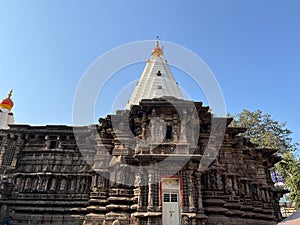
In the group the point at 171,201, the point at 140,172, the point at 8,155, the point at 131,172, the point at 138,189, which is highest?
the point at 8,155

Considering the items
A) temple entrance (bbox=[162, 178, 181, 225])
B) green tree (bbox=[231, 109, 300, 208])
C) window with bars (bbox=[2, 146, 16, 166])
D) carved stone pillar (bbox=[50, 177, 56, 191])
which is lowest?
temple entrance (bbox=[162, 178, 181, 225])

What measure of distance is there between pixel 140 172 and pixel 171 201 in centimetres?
240

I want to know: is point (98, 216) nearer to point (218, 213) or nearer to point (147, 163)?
point (147, 163)

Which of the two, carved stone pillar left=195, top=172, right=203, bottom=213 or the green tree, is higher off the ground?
the green tree

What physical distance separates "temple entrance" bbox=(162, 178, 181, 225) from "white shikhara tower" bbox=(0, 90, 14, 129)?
1803cm

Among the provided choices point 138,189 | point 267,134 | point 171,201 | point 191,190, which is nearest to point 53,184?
point 138,189

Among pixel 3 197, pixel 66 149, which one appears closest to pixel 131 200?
pixel 66 149

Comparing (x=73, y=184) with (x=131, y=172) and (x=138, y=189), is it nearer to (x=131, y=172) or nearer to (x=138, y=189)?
(x=131, y=172)

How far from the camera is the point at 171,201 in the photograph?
13750mm

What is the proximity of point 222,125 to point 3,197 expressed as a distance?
49.9ft

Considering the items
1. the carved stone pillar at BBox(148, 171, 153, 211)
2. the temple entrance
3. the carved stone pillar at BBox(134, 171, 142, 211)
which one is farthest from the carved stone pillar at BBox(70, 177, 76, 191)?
the temple entrance

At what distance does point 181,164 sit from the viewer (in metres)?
14.0

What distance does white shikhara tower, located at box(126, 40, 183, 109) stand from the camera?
22.3 m

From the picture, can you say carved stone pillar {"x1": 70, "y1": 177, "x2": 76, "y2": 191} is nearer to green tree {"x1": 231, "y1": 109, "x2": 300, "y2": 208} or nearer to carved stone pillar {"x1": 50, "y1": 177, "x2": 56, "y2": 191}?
carved stone pillar {"x1": 50, "y1": 177, "x2": 56, "y2": 191}
